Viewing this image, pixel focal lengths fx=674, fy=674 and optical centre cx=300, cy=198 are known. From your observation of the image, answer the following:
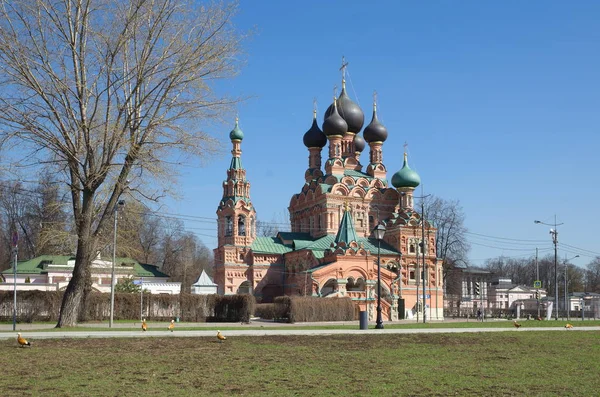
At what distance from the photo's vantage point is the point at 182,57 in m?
22.2

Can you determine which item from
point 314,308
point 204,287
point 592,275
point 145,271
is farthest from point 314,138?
point 592,275

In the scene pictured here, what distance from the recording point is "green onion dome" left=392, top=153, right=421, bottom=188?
2402 inches

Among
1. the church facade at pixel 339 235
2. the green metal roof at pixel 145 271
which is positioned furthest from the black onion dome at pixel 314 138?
the green metal roof at pixel 145 271

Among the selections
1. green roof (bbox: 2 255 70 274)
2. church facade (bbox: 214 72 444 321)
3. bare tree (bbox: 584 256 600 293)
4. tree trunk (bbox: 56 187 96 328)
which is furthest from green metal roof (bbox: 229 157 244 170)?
bare tree (bbox: 584 256 600 293)

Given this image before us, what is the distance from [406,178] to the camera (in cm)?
6103

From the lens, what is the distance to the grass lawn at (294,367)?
988 centimetres

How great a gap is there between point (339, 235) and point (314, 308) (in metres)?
17.0

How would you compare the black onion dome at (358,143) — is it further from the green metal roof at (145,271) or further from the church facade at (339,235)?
the green metal roof at (145,271)

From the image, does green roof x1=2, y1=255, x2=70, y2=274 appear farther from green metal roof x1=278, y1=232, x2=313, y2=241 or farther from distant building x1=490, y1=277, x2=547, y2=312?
distant building x1=490, y1=277, x2=547, y2=312

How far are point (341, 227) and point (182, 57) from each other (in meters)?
34.4

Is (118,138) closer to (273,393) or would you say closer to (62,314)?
(62,314)

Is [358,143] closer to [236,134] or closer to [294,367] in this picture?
[236,134]

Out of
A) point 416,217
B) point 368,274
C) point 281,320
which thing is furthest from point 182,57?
point 416,217

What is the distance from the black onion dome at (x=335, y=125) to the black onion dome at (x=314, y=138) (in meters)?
2.73
